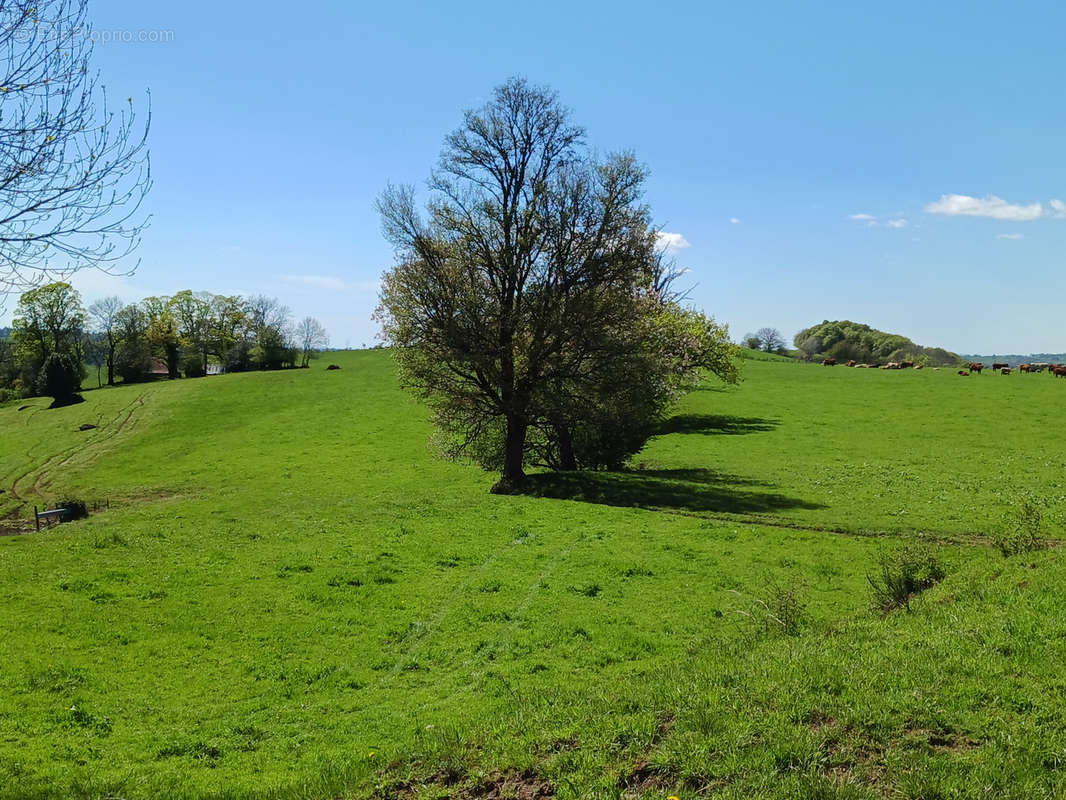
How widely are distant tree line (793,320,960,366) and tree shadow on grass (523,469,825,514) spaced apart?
405 ft

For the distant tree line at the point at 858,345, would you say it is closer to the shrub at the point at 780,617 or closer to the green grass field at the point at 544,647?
the green grass field at the point at 544,647

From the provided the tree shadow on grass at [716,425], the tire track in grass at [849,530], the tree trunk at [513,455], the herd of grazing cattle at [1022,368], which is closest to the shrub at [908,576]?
the tire track in grass at [849,530]

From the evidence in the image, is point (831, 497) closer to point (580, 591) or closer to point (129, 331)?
point (580, 591)

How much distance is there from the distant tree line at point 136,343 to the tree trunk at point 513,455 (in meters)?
73.3

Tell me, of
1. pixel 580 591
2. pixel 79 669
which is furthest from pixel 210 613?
pixel 580 591

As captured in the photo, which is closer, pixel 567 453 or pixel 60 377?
pixel 567 453

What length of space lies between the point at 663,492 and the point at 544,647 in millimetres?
19921

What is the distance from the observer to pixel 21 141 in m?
8.14

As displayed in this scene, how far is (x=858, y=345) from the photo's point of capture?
531 feet

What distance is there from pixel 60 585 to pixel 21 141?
12.3 meters

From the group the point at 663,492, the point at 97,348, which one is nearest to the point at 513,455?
the point at 663,492

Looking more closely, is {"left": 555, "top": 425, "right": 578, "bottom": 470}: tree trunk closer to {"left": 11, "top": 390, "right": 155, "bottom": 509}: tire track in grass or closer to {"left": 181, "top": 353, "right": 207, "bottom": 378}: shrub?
{"left": 11, "top": 390, "right": 155, "bottom": 509}: tire track in grass

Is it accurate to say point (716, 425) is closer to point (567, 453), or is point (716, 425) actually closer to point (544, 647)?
point (567, 453)

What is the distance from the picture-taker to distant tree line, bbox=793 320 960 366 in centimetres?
15080
